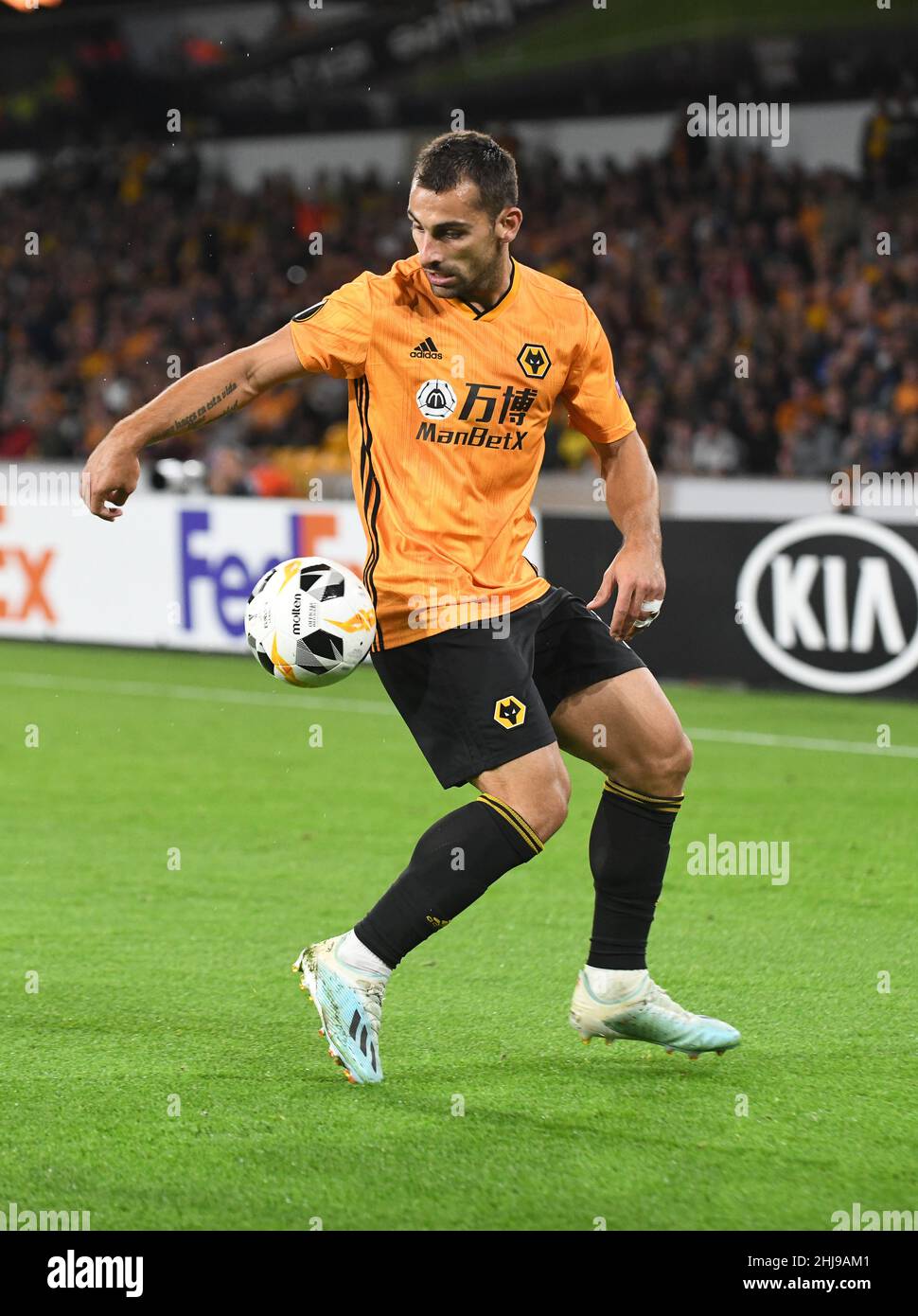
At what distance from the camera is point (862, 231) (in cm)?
1750

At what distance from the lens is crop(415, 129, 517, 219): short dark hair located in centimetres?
398

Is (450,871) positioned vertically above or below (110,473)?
below

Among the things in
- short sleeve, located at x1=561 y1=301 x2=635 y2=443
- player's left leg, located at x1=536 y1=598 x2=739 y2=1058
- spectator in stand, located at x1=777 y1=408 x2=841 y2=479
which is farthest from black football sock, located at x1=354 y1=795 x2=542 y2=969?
spectator in stand, located at x1=777 y1=408 x2=841 y2=479

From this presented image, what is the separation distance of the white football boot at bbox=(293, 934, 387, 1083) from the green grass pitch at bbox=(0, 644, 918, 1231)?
7 cm

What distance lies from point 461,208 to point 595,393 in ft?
2.04

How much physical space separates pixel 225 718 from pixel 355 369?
6741 millimetres

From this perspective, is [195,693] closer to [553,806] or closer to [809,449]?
[809,449]

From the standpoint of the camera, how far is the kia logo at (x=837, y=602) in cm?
1058

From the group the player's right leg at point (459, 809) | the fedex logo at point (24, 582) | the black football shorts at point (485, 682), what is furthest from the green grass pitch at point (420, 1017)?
the fedex logo at point (24, 582)

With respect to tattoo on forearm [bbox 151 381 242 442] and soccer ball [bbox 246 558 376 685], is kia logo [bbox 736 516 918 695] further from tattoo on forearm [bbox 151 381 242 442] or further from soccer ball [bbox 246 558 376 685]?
tattoo on forearm [bbox 151 381 242 442]

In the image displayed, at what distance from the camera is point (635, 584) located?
433cm

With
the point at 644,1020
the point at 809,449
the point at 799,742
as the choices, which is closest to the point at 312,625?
the point at 644,1020

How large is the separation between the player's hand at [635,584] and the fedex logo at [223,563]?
827 centimetres
